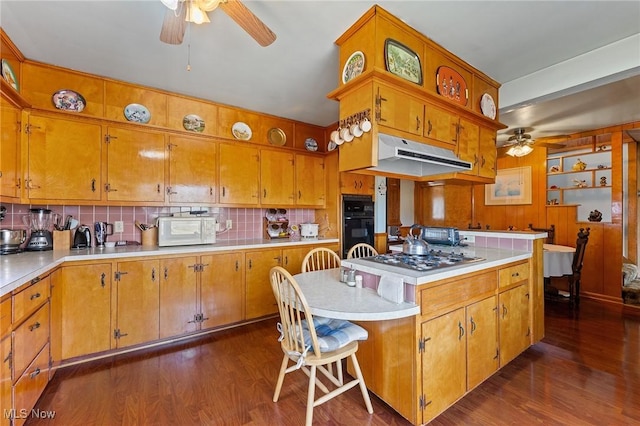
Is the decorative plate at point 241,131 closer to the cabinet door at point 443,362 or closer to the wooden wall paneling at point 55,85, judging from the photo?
the wooden wall paneling at point 55,85

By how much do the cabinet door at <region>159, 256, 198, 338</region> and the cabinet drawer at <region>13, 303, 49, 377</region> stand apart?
2.72ft

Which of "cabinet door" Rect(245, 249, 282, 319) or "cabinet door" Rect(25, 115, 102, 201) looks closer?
"cabinet door" Rect(25, 115, 102, 201)

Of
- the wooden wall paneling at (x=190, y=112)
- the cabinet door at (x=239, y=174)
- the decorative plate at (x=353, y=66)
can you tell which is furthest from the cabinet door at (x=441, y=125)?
the wooden wall paneling at (x=190, y=112)

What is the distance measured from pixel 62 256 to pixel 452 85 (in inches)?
138

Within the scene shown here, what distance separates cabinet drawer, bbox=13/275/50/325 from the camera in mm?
1479

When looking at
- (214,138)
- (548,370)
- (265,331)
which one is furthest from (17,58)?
(548,370)

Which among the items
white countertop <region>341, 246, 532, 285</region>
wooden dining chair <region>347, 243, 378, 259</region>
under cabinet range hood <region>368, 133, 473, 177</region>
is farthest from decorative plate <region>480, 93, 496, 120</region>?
wooden dining chair <region>347, 243, 378, 259</region>

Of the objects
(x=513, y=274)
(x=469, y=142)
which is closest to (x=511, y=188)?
(x=469, y=142)

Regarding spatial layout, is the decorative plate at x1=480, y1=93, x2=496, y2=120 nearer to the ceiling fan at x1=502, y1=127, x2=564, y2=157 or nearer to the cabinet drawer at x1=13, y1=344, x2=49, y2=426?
the ceiling fan at x1=502, y1=127, x2=564, y2=157

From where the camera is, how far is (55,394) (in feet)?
6.24

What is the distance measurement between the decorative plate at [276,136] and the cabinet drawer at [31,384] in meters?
2.86

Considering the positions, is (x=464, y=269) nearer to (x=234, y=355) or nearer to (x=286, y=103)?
(x=234, y=355)

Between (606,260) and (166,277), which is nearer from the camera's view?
(166,277)

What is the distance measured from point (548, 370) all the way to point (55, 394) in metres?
3.66
